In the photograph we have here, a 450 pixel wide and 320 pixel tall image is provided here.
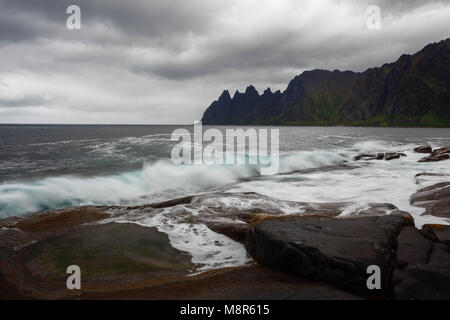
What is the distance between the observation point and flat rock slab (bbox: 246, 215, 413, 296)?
4.55 meters

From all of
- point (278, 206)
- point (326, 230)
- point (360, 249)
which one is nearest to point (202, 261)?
point (326, 230)

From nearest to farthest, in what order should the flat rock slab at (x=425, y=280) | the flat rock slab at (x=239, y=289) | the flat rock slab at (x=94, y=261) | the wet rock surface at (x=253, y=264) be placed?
the flat rock slab at (x=425, y=280), the flat rock slab at (x=239, y=289), the wet rock surface at (x=253, y=264), the flat rock slab at (x=94, y=261)

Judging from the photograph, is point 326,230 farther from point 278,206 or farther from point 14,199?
point 14,199

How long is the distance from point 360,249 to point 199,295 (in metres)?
3.09

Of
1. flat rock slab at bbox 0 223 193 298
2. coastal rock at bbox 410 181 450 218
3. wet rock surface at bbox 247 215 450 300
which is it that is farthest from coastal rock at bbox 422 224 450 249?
flat rock slab at bbox 0 223 193 298

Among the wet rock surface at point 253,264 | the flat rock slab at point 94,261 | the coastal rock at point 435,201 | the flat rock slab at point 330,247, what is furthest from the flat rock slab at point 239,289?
the coastal rock at point 435,201

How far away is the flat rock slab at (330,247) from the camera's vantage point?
4551mm

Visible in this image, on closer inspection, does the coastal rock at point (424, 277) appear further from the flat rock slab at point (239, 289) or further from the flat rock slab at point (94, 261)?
the flat rock slab at point (94, 261)

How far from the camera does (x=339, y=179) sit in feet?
56.5

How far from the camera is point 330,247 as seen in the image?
4992 mm

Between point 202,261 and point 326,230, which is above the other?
point 326,230

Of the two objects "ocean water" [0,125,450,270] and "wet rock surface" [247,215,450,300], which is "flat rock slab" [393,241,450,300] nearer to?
"wet rock surface" [247,215,450,300]

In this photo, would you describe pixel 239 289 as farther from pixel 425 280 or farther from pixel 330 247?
pixel 425 280

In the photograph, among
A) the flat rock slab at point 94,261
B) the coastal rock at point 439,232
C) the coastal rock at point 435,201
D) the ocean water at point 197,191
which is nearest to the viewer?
the flat rock slab at point 94,261
